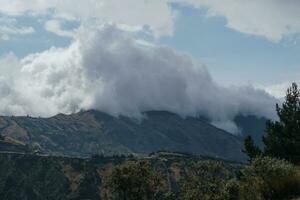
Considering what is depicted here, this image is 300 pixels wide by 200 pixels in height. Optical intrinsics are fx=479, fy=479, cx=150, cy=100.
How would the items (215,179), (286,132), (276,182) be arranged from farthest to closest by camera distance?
(215,179) < (286,132) < (276,182)

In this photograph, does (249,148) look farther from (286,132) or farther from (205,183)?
(205,183)

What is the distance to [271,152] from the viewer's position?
8950 centimetres

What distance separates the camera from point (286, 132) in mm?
92438

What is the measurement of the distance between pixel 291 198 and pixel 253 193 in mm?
3724

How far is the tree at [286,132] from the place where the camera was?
8769cm

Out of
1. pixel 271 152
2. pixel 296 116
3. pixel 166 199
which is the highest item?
pixel 296 116

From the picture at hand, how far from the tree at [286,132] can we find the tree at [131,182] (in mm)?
32911

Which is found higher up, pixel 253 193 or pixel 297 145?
pixel 297 145

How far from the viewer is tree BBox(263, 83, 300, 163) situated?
87688 millimetres

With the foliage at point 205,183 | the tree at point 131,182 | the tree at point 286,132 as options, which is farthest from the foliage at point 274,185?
the tree at point 131,182

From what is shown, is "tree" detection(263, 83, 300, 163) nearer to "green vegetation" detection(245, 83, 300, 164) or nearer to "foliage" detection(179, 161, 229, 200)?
Result: "green vegetation" detection(245, 83, 300, 164)

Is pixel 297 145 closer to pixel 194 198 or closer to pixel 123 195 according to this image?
pixel 194 198

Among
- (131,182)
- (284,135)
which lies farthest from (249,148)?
(131,182)

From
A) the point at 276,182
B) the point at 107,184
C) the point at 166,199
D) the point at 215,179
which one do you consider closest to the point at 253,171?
the point at 276,182
